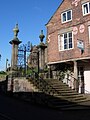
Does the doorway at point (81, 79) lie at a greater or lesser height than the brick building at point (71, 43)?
lesser

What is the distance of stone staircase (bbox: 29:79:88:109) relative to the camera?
17.5 metres

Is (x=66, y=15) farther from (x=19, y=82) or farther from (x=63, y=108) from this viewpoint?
(x=63, y=108)

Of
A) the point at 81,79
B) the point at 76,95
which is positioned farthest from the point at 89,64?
the point at 76,95

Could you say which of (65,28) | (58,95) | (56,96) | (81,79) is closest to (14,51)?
(65,28)

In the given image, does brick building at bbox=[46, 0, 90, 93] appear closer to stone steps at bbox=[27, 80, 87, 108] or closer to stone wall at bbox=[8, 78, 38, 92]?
stone steps at bbox=[27, 80, 87, 108]

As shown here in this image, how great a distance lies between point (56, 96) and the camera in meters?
18.7

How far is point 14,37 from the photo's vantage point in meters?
26.2

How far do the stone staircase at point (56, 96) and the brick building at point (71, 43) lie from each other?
1466 millimetres

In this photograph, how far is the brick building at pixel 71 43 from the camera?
2128cm

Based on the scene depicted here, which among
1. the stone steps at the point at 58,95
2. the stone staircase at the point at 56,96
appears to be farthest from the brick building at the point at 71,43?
the stone staircase at the point at 56,96

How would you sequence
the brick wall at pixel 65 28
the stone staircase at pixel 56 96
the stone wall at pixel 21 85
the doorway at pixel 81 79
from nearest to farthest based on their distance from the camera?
the stone staircase at pixel 56 96 < the stone wall at pixel 21 85 < the brick wall at pixel 65 28 < the doorway at pixel 81 79

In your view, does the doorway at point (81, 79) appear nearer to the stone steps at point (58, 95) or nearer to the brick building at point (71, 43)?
the brick building at point (71, 43)

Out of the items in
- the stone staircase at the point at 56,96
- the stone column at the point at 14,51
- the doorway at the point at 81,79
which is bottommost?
the stone staircase at the point at 56,96

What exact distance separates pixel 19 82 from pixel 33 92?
2.88 metres
